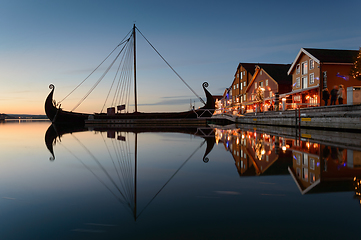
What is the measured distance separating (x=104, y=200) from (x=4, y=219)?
1052 millimetres

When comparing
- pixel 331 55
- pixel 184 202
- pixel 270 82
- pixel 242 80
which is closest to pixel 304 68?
pixel 331 55

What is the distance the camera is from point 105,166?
231 inches

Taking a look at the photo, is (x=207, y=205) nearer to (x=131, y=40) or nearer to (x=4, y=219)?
(x=4, y=219)

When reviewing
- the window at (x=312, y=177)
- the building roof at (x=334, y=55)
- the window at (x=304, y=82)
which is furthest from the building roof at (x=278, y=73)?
the window at (x=312, y=177)

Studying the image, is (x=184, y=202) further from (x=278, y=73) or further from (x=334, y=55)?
(x=278, y=73)

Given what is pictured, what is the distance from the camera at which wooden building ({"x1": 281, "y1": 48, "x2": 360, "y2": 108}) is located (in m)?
30.4

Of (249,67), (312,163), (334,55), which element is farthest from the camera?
(249,67)

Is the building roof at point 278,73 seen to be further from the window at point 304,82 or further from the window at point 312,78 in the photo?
the window at point 312,78

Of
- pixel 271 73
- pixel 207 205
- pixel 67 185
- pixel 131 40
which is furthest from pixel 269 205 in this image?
pixel 271 73

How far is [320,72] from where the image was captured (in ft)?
100

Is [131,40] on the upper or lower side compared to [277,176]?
upper

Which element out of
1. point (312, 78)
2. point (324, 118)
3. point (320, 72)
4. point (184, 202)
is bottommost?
point (184, 202)

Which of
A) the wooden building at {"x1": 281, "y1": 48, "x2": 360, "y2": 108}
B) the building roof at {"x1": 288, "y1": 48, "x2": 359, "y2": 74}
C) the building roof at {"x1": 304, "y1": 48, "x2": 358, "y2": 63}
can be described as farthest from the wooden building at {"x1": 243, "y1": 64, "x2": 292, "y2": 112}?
the building roof at {"x1": 304, "y1": 48, "x2": 358, "y2": 63}

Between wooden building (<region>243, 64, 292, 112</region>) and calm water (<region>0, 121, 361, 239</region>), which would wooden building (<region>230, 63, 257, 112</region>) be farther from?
calm water (<region>0, 121, 361, 239</region>)
